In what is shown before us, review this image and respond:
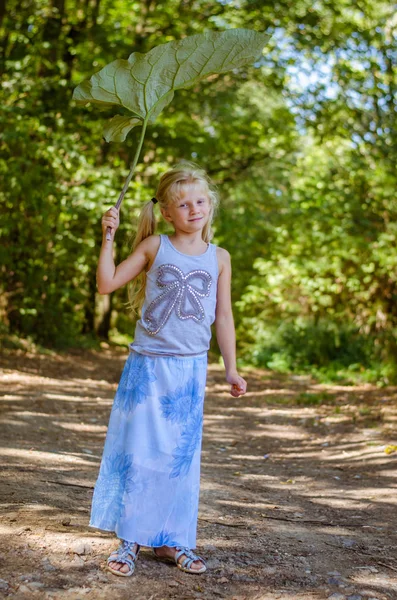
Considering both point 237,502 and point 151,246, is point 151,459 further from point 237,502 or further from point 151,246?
point 237,502

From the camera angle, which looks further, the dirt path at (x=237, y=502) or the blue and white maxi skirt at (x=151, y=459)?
the blue and white maxi skirt at (x=151, y=459)

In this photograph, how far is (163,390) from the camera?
3.30 metres

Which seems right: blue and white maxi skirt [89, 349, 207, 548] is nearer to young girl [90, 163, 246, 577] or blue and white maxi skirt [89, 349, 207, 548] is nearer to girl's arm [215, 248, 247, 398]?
young girl [90, 163, 246, 577]

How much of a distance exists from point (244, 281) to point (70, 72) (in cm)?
842

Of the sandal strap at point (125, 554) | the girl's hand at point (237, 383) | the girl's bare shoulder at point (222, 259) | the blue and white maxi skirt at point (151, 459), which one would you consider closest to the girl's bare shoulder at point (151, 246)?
the girl's bare shoulder at point (222, 259)

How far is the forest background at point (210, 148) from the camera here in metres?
11.8

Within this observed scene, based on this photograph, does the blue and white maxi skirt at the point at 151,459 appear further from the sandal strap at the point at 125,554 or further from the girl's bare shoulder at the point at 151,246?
the girl's bare shoulder at the point at 151,246

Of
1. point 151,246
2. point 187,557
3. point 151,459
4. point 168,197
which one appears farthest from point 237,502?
point 168,197

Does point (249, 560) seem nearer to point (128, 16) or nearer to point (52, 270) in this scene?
point (52, 270)

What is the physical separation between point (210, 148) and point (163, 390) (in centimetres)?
1476

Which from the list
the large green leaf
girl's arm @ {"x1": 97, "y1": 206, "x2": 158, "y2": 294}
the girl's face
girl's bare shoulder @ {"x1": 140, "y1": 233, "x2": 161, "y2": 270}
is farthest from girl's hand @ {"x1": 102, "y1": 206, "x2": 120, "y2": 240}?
the large green leaf

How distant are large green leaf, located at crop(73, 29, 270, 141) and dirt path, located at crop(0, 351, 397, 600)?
Result: 202 cm

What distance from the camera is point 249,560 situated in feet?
11.3

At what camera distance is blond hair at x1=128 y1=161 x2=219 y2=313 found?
3.46 m
